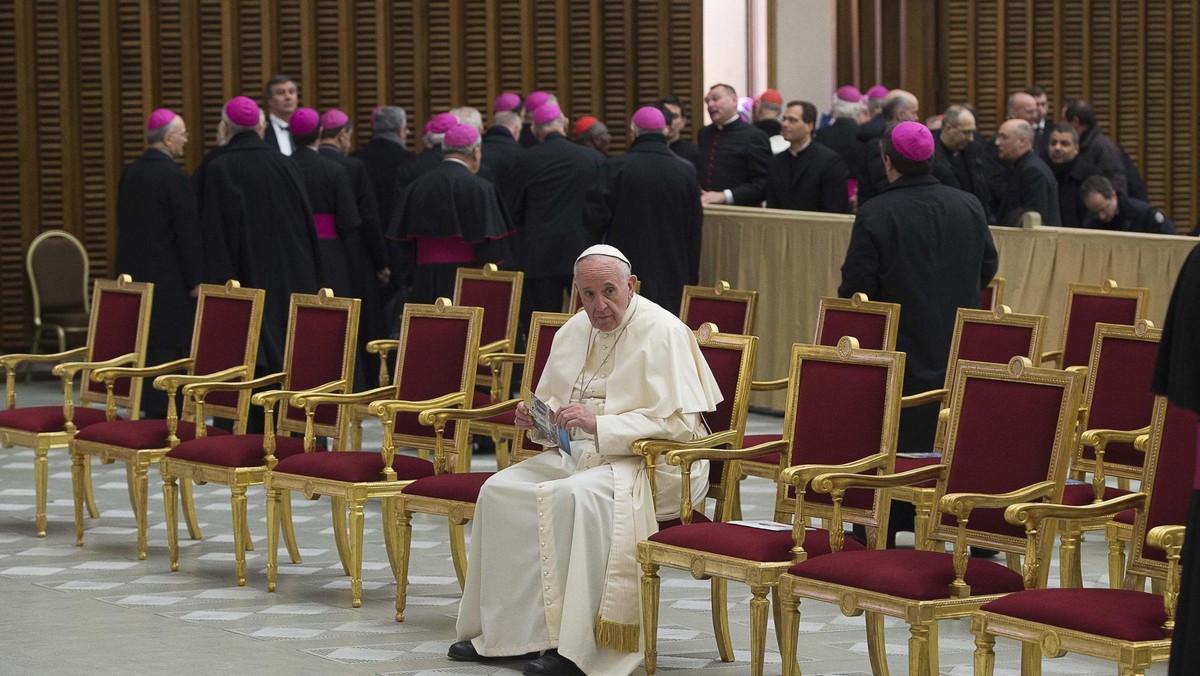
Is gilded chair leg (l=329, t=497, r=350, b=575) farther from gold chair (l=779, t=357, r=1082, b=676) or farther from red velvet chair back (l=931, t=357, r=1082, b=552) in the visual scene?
red velvet chair back (l=931, t=357, r=1082, b=552)

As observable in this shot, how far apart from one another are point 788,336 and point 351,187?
8.53ft

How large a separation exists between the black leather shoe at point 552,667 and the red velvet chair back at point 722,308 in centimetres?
212

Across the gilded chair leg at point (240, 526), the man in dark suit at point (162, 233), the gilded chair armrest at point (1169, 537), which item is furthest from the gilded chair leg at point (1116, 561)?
the man in dark suit at point (162, 233)

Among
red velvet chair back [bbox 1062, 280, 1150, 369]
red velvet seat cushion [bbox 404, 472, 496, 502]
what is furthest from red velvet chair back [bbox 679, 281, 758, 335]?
red velvet seat cushion [bbox 404, 472, 496, 502]

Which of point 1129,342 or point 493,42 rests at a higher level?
point 493,42

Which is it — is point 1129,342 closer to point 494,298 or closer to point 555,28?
point 494,298

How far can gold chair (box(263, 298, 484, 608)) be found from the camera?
256 inches

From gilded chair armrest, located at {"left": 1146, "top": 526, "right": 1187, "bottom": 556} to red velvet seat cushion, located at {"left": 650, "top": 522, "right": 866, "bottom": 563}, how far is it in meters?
1.03

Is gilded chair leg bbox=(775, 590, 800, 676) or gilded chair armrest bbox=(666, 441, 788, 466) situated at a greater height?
gilded chair armrest bbox=(666, 441, 788, 466)

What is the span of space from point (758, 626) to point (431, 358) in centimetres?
218

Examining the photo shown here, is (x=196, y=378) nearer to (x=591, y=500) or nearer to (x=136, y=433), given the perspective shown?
(x=136, y=433)

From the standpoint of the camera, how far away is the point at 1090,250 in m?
8.77

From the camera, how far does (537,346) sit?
Answer: 6.70 m

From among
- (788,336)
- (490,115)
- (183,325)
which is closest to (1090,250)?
(788,336)
